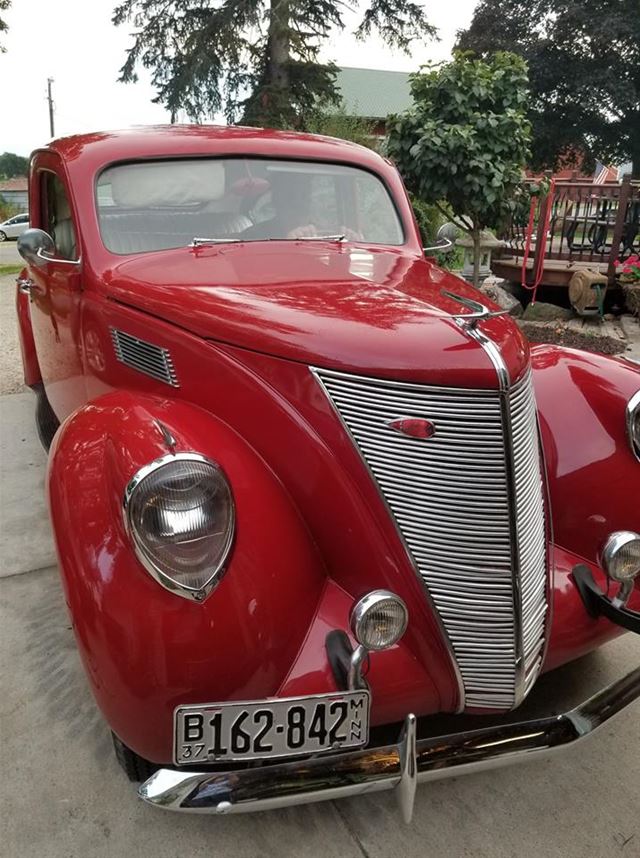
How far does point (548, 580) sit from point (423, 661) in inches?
18.7

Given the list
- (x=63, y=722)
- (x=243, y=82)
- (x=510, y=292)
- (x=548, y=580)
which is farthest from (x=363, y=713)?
(x=243, y=82)

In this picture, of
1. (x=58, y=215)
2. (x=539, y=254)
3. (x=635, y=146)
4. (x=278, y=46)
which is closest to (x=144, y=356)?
(x=58, y=215)

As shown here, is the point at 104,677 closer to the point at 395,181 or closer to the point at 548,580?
the point at 548,580

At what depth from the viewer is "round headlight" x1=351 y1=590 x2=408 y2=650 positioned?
166 cm

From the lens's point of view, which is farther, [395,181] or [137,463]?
[395,181]

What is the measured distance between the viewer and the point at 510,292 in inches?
375

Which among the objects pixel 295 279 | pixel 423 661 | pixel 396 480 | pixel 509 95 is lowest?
pixel 423 661

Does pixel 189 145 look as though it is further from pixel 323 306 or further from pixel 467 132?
pixel 467 132

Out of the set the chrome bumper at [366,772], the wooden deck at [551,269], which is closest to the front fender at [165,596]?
the chrome bumper at [366,772]

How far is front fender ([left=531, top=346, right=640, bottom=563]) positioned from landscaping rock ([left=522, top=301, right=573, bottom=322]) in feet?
20.9

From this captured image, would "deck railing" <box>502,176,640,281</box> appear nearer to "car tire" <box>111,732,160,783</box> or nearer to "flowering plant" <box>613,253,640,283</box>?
"flowering plant" <box>613,253,640,283</box>

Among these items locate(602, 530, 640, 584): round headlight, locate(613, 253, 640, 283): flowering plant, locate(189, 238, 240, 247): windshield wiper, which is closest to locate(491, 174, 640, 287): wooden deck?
locate(613, 253, 640, 283): flowering plant

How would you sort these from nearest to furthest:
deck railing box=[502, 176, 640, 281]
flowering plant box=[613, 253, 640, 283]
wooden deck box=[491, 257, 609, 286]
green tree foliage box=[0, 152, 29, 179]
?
flowering plant box=[613, 253, 640, 283], deck railing box=[502, 176, 640, 281], wooden deck box=[491, 257, 609, 286], green tree foliage box=[0, 152, 29, 179]

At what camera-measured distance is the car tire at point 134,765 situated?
189cm
